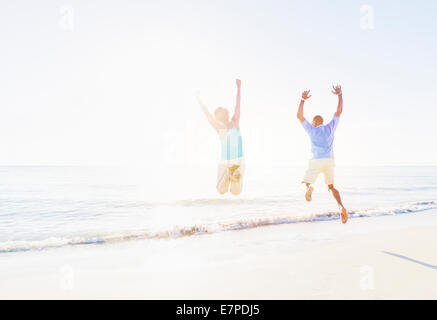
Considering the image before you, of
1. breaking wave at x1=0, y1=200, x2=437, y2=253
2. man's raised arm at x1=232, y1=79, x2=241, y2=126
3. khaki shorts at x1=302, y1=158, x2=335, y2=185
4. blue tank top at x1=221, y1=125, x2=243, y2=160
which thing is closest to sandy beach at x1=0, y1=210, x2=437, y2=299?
breaking wave at x1=0, y1=200, x2=437, y2=253

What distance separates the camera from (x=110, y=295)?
18.3 ft

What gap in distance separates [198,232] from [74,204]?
12537mm

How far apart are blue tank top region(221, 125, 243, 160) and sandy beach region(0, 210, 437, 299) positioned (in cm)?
232

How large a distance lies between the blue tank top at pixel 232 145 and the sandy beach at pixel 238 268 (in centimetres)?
232

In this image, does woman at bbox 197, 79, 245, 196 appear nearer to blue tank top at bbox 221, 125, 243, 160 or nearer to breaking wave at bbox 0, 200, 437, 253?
blue tank top at bbox 221, 125, 243, 160

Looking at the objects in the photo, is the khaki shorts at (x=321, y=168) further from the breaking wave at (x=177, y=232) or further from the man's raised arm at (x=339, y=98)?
the breaking wave at (x=177, y=232)

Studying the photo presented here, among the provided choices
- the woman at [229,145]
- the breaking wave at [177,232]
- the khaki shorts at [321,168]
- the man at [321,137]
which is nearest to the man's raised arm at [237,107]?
the woman at [229,145]

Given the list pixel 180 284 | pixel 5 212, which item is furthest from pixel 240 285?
pixel 5 212

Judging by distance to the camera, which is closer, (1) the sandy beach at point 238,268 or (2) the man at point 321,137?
(2) the man at point 321,137

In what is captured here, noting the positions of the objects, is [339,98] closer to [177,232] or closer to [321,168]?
[321,168]

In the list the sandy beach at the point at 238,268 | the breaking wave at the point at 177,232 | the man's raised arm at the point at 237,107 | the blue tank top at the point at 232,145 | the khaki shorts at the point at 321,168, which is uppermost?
the man's raised arm at the point at 237,107

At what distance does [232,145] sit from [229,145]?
46 millimetres

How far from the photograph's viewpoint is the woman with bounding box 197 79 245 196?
4988mm

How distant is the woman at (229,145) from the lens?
16.4 ft
